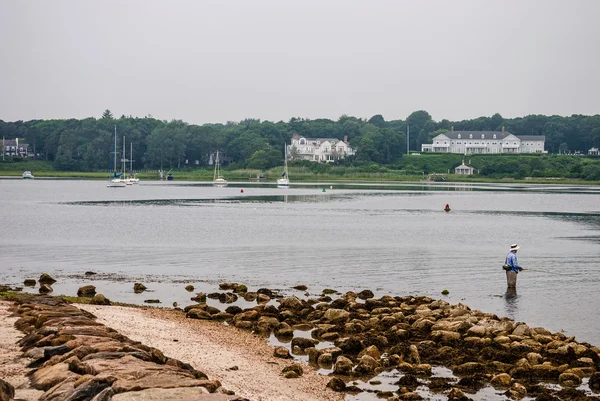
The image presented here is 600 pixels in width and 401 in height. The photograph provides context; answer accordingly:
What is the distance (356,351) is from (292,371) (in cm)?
→ 303

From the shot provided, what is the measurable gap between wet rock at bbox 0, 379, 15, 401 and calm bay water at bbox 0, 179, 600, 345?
14.7 m

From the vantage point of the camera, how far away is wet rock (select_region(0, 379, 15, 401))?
44.1ft

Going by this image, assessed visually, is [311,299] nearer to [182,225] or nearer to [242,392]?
[242,392]

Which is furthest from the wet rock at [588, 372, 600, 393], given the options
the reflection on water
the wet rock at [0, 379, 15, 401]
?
the wet rock at [0, 379, 15, 401]

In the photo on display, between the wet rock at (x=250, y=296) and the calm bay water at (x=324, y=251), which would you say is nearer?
the wet rock at (x=250, y=296)

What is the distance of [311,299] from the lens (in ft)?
95.6

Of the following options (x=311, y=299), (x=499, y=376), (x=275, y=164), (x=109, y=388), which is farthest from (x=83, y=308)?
(x=275, y=164)

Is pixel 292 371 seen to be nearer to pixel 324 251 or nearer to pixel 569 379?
pixel 569 379

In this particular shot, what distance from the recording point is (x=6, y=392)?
45.4 ft

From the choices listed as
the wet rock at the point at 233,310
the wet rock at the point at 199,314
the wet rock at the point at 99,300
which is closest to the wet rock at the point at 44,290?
the wet rock at the point at 99,300

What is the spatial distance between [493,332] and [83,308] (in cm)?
1299

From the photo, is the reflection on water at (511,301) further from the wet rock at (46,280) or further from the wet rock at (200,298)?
the wet rock at (46,280)

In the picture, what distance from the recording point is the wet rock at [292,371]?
61.3 feet

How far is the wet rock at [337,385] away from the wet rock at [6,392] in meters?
7.14
